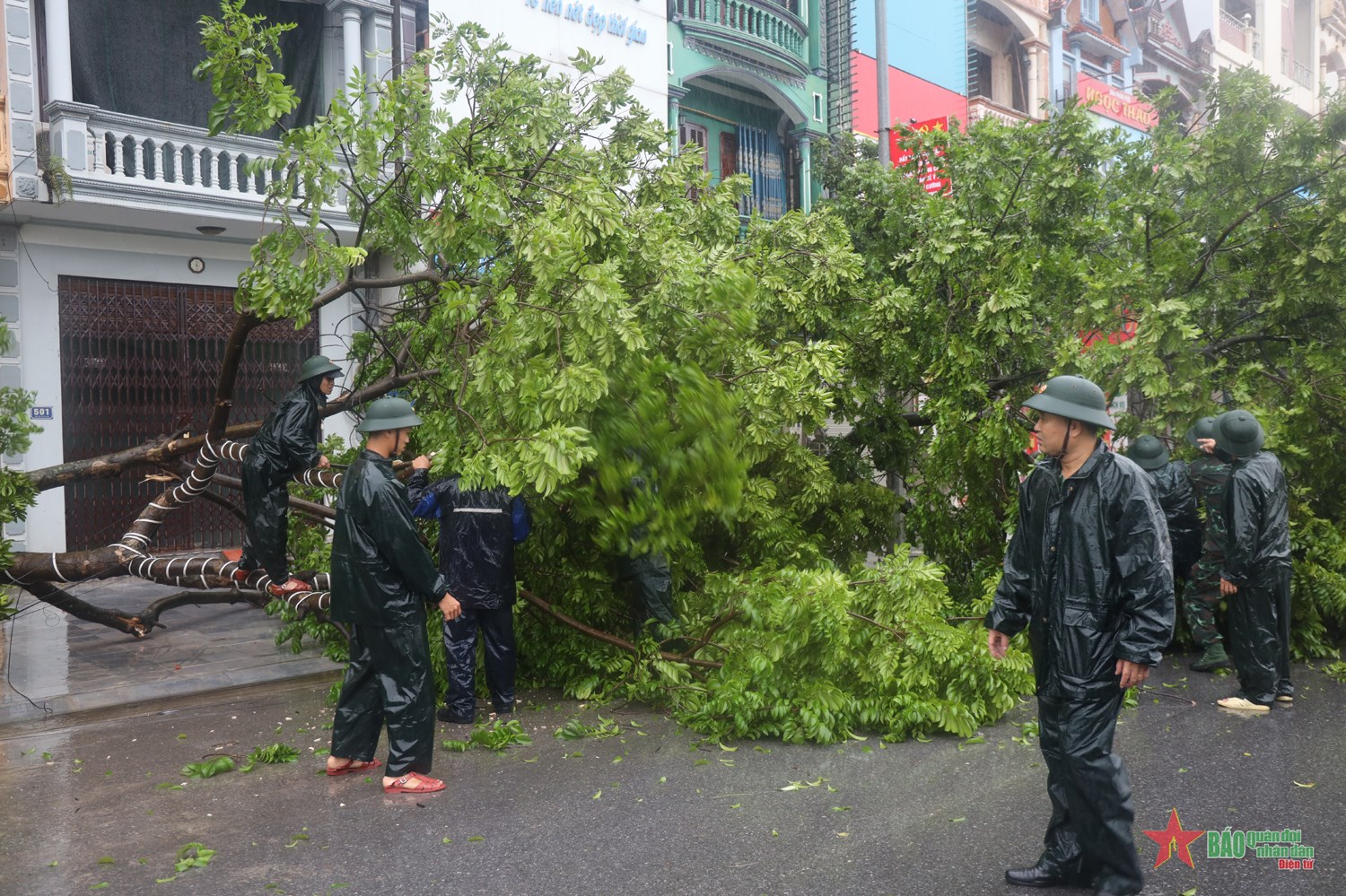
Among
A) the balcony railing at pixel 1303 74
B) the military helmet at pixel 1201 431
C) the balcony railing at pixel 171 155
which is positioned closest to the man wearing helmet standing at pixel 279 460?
the military helmet at pixel 1201 431

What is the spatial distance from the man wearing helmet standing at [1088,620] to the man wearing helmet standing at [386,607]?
8.86 feet

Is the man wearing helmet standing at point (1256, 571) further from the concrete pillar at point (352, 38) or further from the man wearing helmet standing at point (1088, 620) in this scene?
the concrete pillar at point (352, 38)

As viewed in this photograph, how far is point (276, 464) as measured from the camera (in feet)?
21.8

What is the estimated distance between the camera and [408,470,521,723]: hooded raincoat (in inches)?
254

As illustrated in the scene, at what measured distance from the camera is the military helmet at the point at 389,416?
17.7ft

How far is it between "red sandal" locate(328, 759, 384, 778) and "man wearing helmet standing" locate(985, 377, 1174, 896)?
10.4ft

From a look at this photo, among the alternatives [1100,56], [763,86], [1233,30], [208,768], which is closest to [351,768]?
[208,768]

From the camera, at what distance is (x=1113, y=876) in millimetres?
3932

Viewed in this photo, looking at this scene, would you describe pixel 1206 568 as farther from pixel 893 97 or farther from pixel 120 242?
pixel 893 97

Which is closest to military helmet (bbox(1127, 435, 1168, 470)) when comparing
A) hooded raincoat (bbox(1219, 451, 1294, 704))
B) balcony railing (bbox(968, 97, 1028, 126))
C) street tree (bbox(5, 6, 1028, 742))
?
hooded raincoat (bbox(1219, 451, 1294, 704))

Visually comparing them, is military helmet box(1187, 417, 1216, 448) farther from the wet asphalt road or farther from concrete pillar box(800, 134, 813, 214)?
concrete pillar box(800, 134, 813, 214)

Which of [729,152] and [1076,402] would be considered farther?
[729,152]

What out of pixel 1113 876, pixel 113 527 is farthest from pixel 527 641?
pixel 113 527

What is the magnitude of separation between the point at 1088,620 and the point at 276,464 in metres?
4.74
